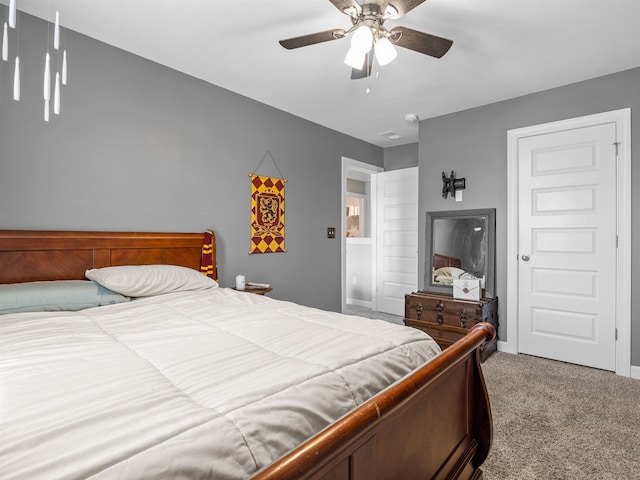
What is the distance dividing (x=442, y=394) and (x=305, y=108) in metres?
3.26

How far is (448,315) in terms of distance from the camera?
3.49 m

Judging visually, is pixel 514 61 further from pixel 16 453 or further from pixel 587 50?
pixel 16 453

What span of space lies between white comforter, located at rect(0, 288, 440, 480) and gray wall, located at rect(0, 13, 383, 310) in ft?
3.50

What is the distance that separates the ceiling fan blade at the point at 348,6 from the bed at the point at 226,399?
1588 millimetres

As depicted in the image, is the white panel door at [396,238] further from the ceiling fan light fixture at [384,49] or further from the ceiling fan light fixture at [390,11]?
the ceiling fan light fixture at [390,11]

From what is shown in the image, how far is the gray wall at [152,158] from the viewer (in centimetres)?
224

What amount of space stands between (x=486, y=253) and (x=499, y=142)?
1.16 metres

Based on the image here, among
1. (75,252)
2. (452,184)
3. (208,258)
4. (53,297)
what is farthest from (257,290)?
(452,184)

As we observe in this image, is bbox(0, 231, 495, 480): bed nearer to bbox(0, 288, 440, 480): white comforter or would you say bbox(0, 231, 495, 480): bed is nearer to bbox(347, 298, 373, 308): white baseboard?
bbox(0, 288, 440, 480): white comforter

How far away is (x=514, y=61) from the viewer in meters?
2.80

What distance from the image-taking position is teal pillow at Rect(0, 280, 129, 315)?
178 centimetres

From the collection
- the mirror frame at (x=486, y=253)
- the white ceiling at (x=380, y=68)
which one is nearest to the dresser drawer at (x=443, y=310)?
the mirror frame at (x=486, y=253)

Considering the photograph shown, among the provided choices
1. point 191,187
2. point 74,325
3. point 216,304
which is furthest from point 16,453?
point 191,187

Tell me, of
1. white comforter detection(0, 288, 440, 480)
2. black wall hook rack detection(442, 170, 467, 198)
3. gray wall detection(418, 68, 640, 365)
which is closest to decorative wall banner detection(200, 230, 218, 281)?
white comforter detection(0, 288, 440, 480)
